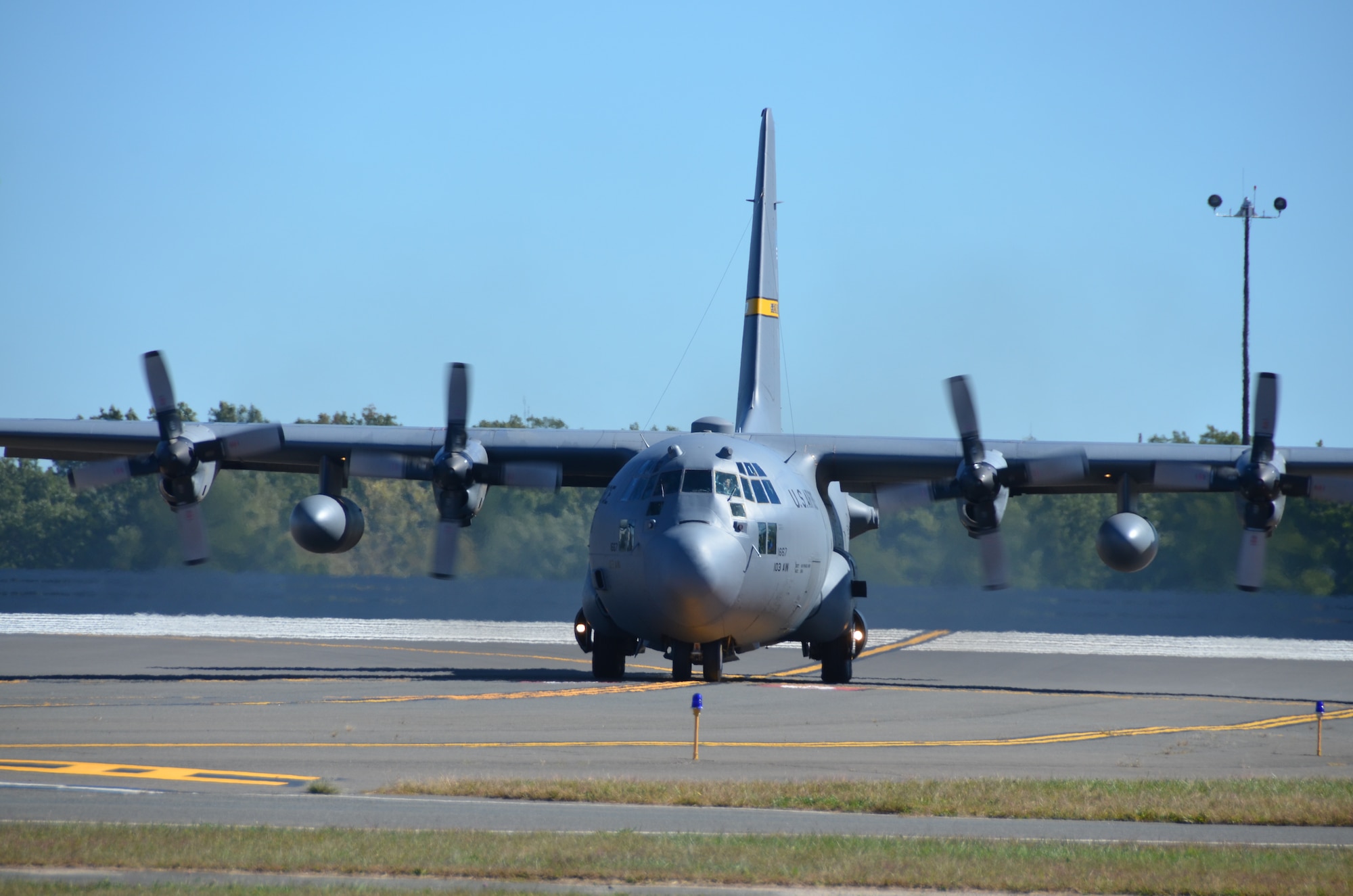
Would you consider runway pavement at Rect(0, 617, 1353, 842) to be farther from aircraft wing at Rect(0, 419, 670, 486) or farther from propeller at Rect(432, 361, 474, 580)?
aircraft wing at Rect(0, 419, 670, 486)

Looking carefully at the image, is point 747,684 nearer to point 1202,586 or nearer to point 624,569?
point 624,569

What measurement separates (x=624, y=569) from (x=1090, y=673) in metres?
13.1

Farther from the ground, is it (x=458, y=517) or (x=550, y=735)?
(x=458, y=517)

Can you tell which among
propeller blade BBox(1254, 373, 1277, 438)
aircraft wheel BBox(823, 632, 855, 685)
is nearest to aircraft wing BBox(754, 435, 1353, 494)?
propeller blade BBox(1254, 373, 1277, 438)

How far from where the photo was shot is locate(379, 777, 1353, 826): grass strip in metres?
11.9

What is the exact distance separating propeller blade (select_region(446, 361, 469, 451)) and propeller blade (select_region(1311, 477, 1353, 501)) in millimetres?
15128

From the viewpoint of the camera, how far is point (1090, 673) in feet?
102

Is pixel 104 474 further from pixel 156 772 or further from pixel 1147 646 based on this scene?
pixel 1147 646

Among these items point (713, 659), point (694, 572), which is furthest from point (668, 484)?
point (713, 659)

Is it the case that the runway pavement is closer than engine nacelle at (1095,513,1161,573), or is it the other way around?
the runway pavement

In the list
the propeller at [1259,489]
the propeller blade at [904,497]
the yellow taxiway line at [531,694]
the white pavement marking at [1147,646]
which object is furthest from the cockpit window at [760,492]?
the white pavement marking at [1147,646]

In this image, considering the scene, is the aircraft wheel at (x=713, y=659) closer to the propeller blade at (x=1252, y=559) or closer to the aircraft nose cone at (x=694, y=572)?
the aircraft nose cone at (x=694, y=572)

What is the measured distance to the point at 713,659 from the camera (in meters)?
23.7

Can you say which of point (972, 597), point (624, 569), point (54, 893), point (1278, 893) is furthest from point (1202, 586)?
point (54, 893)
